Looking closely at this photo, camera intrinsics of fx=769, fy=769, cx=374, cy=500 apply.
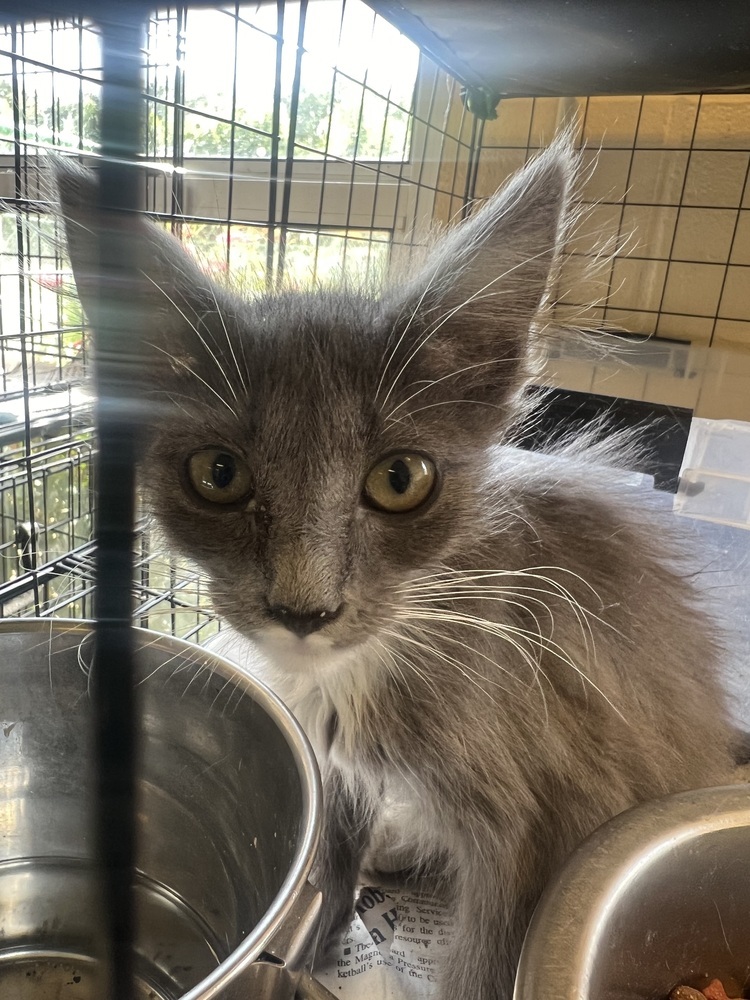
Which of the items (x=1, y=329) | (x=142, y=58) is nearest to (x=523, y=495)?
(x=142, y=58)

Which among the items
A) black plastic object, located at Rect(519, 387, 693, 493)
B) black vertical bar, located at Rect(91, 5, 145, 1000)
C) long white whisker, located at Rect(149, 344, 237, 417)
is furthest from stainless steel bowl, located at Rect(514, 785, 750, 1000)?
black plastic object, located at Rect(519, 387, 693, 493)

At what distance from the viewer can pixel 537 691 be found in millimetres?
889

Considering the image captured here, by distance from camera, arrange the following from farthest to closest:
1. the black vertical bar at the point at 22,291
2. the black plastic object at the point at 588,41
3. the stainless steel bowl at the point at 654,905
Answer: the black plastic object at the point at 588,41
the black vertical bar at the point at 22,291
the stainless steel bowl at the point at 654,905

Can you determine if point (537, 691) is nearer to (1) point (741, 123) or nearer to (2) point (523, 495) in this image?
(2) point (523, 495)

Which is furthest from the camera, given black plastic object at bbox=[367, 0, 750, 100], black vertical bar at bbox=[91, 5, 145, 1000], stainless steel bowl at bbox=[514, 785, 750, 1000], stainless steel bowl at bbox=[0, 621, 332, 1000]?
black plastic object at bbox=[367, 0, 750, 100]

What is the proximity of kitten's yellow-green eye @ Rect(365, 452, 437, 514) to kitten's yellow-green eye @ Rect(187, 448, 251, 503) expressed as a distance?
0.13 metres

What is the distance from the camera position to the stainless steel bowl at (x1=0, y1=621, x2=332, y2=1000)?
838 millimetres

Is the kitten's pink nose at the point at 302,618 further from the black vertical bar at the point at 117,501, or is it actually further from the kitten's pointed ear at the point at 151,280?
the kitten's pointed ear at the point at 151,280

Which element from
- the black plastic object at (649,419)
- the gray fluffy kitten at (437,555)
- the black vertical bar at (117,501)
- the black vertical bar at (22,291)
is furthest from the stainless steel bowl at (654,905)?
the black plastic object at (649,419)

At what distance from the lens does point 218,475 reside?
79cm

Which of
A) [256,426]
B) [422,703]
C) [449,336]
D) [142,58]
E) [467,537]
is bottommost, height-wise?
[422,703]

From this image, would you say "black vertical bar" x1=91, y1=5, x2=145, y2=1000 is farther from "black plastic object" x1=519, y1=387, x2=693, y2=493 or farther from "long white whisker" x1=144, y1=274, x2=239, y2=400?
"black plastic object" x1=519, y1=387, x2=693, y2=493

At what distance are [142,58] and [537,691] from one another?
743 millimetres

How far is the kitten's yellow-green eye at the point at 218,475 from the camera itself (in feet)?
2.58
